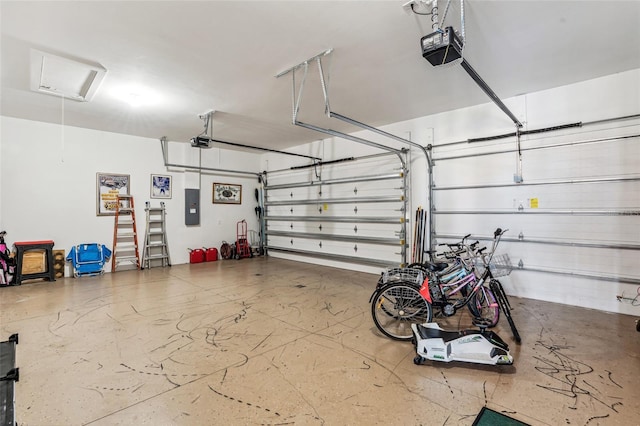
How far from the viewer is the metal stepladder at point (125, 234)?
652 cm

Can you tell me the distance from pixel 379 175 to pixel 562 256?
3.25 m

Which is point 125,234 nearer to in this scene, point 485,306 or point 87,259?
point 87,259

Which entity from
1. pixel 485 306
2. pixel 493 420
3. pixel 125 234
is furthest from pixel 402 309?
pixel 125 234

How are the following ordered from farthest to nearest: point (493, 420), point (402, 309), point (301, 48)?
point (402, 309) < point (301, 48) < point (493, 420)

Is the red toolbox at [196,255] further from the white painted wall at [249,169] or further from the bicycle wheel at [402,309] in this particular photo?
the bicycle wheel at [402,309]

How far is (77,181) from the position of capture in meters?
6.05

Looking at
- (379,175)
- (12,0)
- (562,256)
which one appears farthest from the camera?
(379,175)

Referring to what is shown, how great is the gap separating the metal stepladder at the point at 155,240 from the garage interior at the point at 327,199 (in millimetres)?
83

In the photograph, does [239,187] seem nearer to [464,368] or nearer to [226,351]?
[226,351]

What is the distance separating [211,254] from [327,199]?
3.51 meters

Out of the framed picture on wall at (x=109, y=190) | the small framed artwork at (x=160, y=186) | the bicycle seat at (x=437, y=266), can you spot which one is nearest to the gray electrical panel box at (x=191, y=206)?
the small framed artwork at (x=160, y=186)

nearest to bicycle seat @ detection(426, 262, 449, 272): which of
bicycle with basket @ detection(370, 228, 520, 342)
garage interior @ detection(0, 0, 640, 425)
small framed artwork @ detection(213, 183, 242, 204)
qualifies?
bicycle with basket @ detection(370, 228, 520, 342)

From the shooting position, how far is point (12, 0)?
240 cm

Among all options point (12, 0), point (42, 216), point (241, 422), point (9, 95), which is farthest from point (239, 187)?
point (241, 422)
